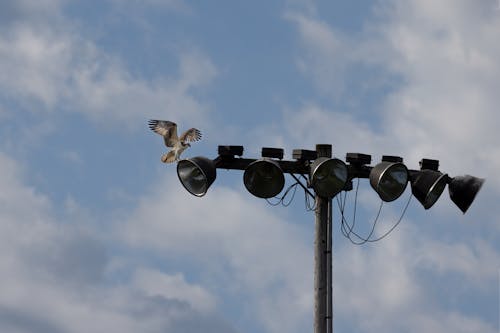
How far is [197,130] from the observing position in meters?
12.4

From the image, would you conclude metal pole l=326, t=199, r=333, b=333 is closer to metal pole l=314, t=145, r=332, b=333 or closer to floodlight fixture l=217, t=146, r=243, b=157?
metal pole l=314, t=145, r=332, b=333

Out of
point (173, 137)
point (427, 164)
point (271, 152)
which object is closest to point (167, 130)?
point (173, 137)

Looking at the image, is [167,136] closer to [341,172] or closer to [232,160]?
[232,160]

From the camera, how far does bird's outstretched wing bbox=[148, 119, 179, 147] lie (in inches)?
489

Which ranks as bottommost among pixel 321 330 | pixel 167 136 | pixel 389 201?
pixel 321 330

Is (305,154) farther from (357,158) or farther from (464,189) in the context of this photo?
(464,189)

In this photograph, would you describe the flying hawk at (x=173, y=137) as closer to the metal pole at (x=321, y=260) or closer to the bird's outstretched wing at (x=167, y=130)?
the bird's outstretched wing at (x=167, y=130)

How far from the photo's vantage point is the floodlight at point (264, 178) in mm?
11508

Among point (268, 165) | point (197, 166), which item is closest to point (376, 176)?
point (268, 165)

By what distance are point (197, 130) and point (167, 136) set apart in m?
0.36

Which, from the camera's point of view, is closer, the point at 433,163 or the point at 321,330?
the point at 321,330

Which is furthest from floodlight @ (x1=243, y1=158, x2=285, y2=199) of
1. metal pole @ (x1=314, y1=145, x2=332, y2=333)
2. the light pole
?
metal pole @ (x1=314, y1=145, x2=332, y2=333)

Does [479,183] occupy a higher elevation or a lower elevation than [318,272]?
higher

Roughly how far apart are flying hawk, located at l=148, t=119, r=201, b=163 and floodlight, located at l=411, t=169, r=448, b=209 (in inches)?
98.2
